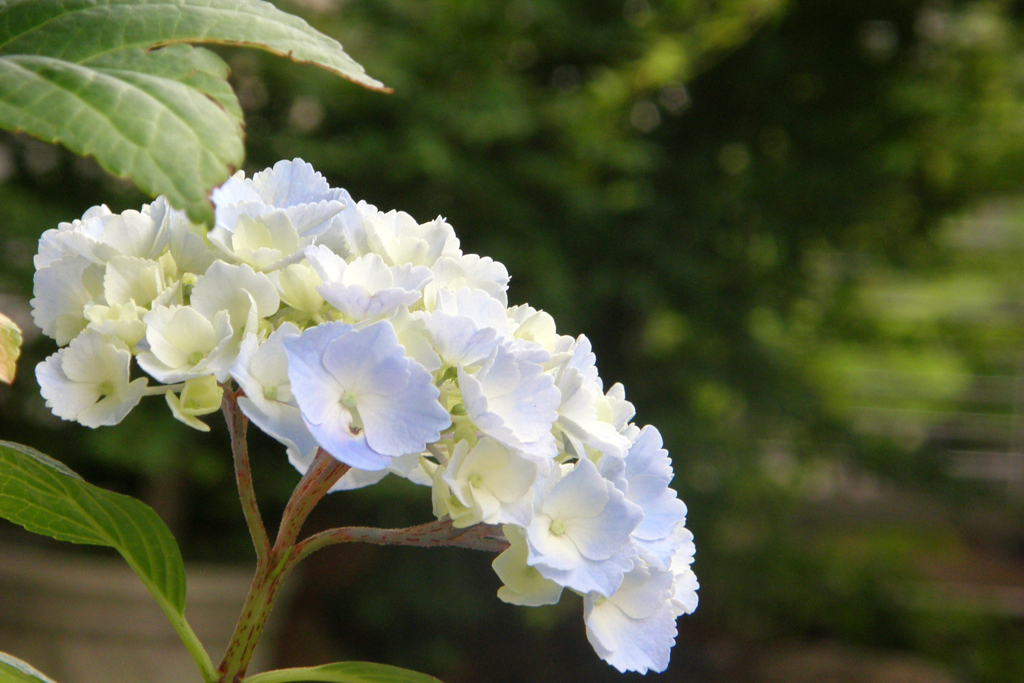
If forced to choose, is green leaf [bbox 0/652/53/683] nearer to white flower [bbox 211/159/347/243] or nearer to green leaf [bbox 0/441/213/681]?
green leaf [bbox 0/441/213/681]

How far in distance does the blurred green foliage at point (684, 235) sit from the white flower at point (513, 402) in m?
1.12

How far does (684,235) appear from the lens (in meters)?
1.68

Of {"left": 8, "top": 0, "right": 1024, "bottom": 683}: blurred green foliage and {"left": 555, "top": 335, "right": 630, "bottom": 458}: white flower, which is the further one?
{"left": 8, "top": 0, "right": 1024, "bottom": 683}: blurred green foliage

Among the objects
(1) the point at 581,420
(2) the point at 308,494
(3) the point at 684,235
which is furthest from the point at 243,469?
(3) the point at 684,235

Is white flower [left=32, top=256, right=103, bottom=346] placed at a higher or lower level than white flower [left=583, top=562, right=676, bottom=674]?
higher

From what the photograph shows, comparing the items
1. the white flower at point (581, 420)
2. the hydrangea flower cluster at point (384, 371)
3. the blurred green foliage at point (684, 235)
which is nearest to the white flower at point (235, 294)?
the hydrangea flower cluster at point (384, 371)

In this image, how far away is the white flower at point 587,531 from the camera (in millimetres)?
302

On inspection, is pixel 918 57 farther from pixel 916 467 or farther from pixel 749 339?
pixel 916 467

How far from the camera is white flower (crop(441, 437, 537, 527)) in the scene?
11.9 inches

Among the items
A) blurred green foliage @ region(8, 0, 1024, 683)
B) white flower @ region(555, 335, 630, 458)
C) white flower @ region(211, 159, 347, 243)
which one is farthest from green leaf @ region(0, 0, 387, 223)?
blurred green foliage @ region(8, 0, 1024, 683)

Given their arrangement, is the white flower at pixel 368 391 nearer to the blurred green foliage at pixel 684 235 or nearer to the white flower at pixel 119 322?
the white flower at pixel 119 322

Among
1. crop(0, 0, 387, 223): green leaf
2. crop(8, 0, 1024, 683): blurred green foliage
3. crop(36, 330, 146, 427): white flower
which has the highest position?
crop(0, 0, 387, 223): green leaf

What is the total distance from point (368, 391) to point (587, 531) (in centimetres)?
9

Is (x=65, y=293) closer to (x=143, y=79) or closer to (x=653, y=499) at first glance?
(x=143, y=79)
